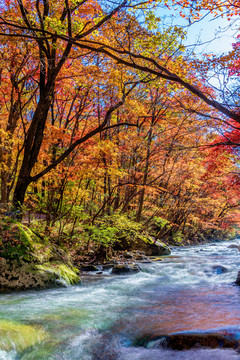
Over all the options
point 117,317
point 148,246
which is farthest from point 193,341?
point 148,246

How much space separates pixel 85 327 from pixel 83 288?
2709 mm

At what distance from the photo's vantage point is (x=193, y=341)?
11.6 feet

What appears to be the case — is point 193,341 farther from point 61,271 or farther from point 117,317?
point 61,271

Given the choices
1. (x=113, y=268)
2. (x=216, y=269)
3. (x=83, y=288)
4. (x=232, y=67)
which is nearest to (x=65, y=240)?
(x=113, y=268)

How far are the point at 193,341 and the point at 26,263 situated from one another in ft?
14.3

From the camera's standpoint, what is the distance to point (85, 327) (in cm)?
423

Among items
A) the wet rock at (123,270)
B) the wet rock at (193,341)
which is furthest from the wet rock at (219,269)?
the wet rock at (193,341)

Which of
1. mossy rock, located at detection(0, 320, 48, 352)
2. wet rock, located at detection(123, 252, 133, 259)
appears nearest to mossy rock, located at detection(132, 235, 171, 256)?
wet rock, located at detection(123, 252, 133, 259)

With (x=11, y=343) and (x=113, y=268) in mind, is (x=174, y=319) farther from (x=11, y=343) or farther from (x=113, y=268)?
(x=113, y=268)

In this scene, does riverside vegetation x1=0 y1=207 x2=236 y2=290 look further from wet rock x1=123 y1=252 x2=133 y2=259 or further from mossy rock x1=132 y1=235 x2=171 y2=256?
mossy rock x1=132 y1=235 x2=171 y2=256

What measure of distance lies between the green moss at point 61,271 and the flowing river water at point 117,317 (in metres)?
0.30

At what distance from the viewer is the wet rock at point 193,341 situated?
11.3ft

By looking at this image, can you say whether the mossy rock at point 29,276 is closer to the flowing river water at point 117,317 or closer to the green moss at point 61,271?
the green moss at point 61,271

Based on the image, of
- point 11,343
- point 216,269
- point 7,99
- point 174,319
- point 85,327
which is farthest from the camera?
point 7,99
